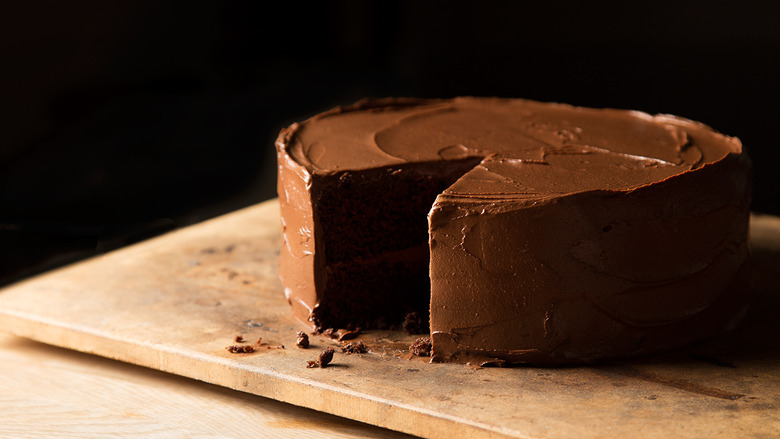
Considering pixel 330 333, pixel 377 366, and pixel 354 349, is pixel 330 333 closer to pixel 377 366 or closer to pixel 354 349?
pixel 354 349

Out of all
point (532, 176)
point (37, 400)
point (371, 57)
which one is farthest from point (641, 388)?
point (371, 57)

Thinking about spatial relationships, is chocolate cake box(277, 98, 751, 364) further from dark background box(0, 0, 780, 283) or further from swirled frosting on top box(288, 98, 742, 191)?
dark background box(0, 0, 780, 283)

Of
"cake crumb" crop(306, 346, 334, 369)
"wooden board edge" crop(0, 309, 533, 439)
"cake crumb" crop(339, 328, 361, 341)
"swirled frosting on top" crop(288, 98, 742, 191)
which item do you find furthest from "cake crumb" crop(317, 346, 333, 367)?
"swirled frosting on top" crop(288, 98, 742, 191)

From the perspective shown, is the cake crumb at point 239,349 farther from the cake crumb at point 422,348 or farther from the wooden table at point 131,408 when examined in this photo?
the cake crumb at point 422,348

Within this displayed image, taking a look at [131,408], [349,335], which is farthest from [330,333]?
[131,408]

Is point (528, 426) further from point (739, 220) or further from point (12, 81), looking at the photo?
point (12, 81)
